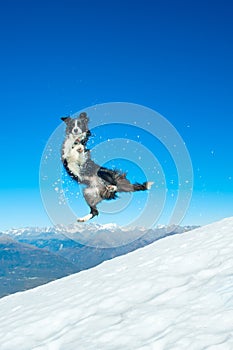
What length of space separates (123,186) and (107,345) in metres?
6.18

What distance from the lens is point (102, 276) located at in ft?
43.0

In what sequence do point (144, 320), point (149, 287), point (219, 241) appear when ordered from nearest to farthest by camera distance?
point (144, 320) → point (149, 287) → point (219, 241)

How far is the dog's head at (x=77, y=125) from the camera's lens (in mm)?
11930

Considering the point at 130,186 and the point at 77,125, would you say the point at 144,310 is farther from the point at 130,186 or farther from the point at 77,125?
the point at 77,125

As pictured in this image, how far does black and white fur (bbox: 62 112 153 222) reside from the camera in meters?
11.7

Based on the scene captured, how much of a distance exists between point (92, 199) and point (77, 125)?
2305mm

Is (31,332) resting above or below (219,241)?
below

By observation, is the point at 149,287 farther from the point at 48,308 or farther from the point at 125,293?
the point at 48,308

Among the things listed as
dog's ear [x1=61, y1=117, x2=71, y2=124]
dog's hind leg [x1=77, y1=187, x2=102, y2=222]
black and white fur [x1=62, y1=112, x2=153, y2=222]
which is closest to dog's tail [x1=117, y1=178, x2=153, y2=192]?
black and white fur [x1=62, y1=112, x2=153, y2=222]

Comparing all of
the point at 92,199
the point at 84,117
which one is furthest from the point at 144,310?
the point at 84,117

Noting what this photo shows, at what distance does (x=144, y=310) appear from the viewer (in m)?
8.20

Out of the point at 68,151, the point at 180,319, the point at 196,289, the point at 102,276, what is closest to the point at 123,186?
the point at 68,151

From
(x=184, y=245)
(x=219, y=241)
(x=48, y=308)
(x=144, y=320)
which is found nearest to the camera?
(x=144, y=320)

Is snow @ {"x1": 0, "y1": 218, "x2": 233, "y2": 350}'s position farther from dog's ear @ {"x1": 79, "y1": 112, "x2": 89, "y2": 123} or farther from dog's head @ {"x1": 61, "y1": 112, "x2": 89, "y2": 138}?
dog's ear @ {"x1": 79, "y1": 112, "x2": 89, "y2": 123}
